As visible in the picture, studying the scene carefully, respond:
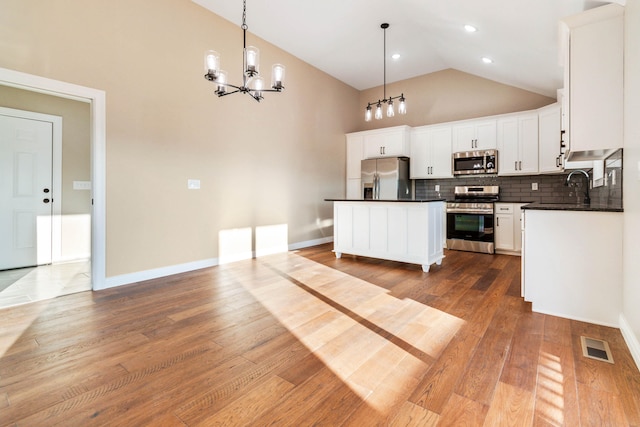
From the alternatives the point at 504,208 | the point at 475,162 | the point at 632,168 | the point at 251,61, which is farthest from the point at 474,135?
the point at 251,61

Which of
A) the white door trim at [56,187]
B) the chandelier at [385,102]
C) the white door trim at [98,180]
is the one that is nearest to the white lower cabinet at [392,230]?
the chandelier at [385,102]

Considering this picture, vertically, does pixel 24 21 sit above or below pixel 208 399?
above

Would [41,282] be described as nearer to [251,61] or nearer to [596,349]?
[251,61]

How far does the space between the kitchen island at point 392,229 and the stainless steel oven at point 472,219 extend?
1.31m

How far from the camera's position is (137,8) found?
3.48 meters

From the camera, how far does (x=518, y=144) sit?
17.1 feet

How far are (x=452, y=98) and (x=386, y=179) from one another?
85.0 inches

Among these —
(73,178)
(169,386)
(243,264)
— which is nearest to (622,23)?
(169,386)

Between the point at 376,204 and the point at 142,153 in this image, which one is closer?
the point at 142,153

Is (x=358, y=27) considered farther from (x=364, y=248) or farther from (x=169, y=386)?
(x=169, y=386)

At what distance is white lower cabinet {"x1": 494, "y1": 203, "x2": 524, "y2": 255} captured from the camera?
5035mm

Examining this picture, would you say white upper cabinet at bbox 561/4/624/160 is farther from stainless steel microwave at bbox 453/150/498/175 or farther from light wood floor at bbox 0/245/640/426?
stainless steel microwave at bbox 453/150/498/175

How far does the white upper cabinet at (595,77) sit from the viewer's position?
86.4 inches

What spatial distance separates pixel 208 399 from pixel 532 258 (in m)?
2.70
